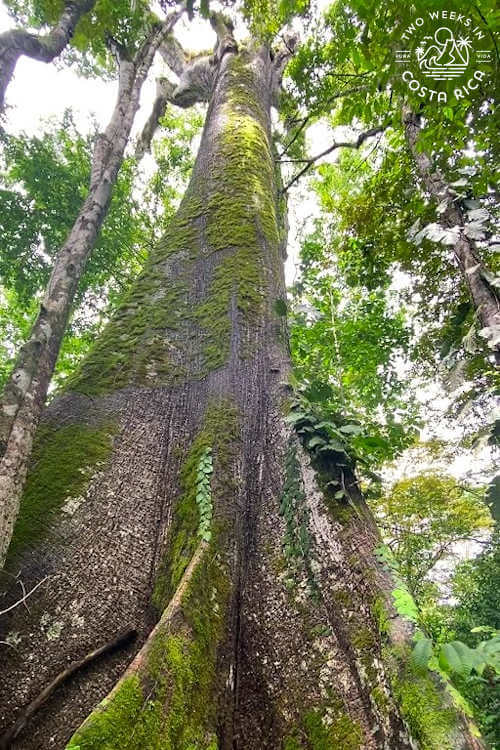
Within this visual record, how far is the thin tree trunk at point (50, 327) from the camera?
2273 millimetres

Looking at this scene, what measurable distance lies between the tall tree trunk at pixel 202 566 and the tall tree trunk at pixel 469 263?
114 cm

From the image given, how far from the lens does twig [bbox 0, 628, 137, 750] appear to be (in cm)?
175

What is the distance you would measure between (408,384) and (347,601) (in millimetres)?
6283

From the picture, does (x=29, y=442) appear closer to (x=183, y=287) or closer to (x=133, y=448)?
(x=133, y=448)

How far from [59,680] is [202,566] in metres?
0.70

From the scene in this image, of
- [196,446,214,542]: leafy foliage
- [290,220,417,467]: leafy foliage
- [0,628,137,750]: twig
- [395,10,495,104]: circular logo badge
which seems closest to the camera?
[0,628,137,750]: twig

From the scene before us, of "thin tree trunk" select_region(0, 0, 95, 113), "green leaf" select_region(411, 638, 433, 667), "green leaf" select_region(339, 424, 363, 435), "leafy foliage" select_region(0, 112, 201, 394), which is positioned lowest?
"green leaf" select_region(411, 638, 433, 667)

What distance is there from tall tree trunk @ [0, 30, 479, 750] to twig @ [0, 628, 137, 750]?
0.11ft

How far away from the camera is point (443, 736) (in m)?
1.49

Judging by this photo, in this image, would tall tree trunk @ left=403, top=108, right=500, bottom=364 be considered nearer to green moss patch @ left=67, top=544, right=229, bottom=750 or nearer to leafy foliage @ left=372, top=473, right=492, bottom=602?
green moss patch @ left=67, top=544, right=229, bottom=750

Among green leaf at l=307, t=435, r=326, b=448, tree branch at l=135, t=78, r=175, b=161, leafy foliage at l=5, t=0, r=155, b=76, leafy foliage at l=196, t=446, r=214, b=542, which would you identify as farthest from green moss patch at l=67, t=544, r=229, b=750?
tree branch at l=135, t=78, r=175, b=161

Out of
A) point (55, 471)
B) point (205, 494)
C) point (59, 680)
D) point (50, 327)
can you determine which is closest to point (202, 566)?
point (205, 494)

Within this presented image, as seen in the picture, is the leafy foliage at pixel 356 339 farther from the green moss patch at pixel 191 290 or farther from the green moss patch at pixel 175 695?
the green moss patch at pixel 175 695

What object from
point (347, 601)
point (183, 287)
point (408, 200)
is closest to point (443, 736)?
point (347, 601)
